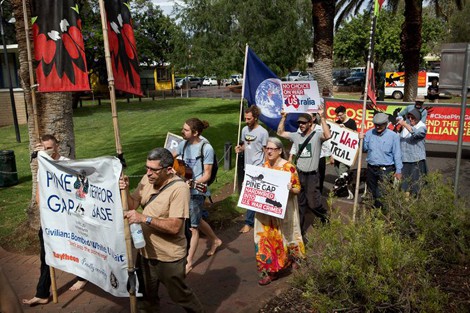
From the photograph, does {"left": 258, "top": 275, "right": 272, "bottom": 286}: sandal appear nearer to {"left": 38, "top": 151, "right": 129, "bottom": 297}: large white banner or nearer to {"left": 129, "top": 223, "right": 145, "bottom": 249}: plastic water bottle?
{"left": 38, "top": 151, "right": 129, "bottom": 297}: large white banner

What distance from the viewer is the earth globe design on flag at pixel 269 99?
8445mm

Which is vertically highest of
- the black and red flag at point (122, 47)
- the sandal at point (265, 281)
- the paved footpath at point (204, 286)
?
the black and red flag at point (122, 47)

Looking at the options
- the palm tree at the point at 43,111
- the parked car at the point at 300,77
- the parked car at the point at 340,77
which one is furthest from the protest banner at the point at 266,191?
the parked car at the point at 340,77

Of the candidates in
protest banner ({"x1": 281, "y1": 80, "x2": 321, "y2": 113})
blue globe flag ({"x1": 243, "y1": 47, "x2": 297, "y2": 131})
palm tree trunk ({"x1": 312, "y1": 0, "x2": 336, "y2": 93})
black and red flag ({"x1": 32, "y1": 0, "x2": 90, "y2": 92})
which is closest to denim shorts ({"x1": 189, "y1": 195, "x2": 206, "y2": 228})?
black and red flag ({"x1": 32, "y1": 0, "x2": 90, "y2": 92})

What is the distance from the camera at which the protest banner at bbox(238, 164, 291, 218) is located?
16.9 feet

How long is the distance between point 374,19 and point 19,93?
Answer: 2150cm

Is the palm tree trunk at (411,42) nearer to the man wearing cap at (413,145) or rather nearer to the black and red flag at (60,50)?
the man wearing cap at (413,145)

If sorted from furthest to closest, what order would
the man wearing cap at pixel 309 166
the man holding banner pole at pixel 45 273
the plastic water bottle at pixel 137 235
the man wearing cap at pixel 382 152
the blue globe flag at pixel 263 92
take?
the blue globe flag at pixel 263 92 < the man wearing cap at pixel 382 152 < the man wearing cap at pixel 309 166 < the man holding banner pole at pixel 45 273 < the plastic water bottle at pixel 137 235

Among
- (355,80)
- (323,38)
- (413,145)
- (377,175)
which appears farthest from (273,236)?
(355,80)

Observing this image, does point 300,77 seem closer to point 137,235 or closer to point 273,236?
point 273,236

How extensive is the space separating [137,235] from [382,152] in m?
4.28

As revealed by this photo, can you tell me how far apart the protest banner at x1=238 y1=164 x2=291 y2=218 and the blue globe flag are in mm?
3122

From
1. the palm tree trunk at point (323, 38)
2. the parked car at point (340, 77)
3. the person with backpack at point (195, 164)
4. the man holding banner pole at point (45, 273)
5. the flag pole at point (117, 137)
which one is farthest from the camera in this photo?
the parked car at point (340, 77)

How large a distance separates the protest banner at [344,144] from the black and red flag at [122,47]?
4.43 meters
